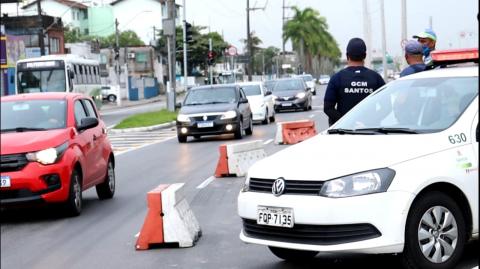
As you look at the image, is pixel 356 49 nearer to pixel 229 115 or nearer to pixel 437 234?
pixel 437 234

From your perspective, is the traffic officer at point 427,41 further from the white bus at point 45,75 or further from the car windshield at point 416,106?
the white bus at point 45,75

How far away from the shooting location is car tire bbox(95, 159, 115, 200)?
12.3 meters

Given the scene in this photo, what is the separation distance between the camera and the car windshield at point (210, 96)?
2450 cm

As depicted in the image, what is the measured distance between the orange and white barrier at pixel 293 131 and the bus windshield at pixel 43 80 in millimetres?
17644

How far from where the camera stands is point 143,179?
15008 millimetres

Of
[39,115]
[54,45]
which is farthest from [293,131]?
[54,45]

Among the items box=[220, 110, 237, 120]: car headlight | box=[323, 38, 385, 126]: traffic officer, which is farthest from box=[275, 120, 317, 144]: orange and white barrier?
box=[323, 38, 385, 126]: traffic officer

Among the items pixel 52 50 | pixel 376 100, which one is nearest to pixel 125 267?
pixel 376 100

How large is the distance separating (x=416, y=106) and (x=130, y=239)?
3459 millimetres

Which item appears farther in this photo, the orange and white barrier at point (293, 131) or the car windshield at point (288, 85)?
the car windshield at point (288, 85)

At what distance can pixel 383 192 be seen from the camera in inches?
245

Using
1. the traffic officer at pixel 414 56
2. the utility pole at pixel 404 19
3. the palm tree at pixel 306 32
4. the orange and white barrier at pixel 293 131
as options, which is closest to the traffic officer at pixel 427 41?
the traffic officer at pixel 414 56

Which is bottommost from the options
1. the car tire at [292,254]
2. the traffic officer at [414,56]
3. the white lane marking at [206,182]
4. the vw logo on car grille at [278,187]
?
the white lane marking at [206,182]

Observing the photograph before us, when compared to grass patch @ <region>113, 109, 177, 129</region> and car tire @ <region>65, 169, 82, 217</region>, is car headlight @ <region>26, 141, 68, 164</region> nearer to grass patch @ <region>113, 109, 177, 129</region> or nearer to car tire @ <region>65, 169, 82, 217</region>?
car tire @ <region>65, 169, 82, 217</region>
